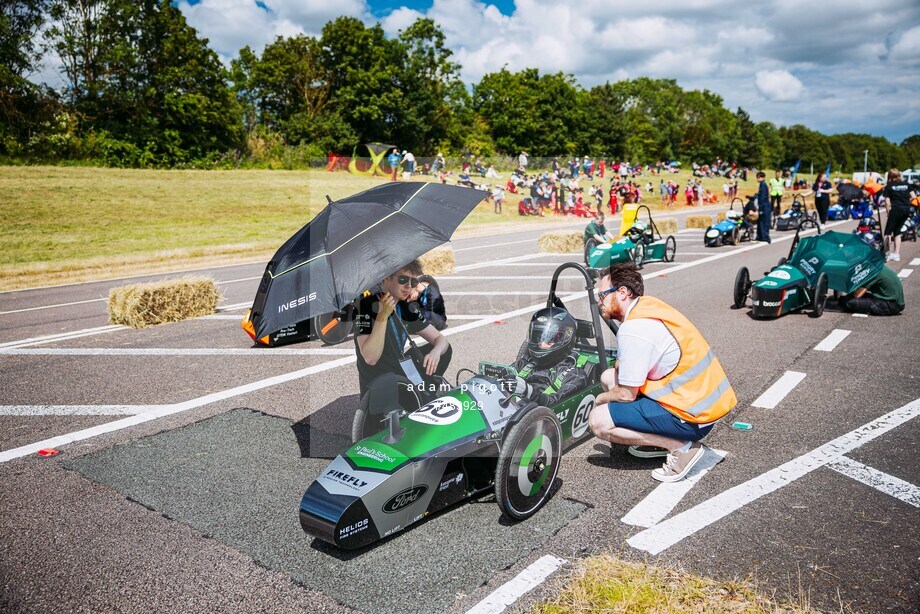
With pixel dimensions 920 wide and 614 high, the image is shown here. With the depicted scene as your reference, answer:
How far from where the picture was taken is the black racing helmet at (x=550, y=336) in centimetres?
481

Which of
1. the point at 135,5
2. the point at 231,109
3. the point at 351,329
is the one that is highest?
the point at 135,5

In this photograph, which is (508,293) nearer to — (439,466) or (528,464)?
(528,464)

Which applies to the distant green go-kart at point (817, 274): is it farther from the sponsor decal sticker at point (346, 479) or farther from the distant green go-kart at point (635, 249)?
the sponsor decal sticker at point (346, 479)

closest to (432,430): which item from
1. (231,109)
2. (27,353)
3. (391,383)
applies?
(391,383)

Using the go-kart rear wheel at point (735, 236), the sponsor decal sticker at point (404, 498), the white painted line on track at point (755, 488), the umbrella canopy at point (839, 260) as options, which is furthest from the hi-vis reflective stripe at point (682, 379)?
the go-kart rear wheel at point (735, 236)

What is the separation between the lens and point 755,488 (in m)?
4.07

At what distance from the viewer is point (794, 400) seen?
225 inches

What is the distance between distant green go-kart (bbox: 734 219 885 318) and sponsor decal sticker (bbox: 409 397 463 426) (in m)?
6.68

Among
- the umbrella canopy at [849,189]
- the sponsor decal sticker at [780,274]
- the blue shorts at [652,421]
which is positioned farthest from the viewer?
the umbrella canopy at [849,189]

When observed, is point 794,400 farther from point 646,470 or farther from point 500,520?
point 500,520

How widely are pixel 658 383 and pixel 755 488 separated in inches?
37.8

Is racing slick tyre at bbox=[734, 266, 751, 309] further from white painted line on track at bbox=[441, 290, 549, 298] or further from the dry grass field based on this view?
the dry grass field

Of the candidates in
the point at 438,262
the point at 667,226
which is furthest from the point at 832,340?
the point at 667,226

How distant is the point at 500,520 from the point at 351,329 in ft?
5.55
